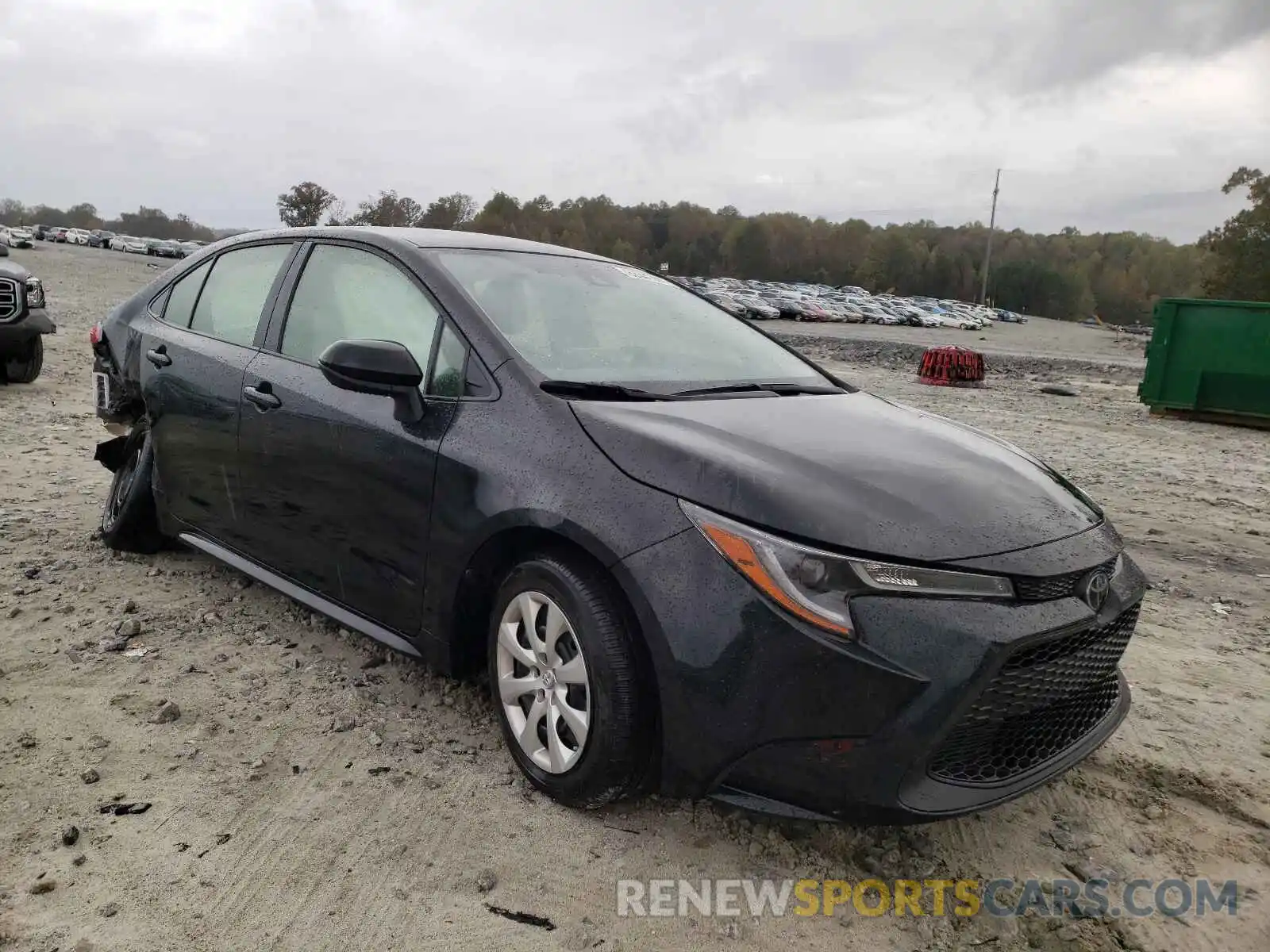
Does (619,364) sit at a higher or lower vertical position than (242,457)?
higher

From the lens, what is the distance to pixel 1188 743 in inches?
128

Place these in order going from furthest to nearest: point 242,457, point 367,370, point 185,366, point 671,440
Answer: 1. point 185,366
2. point 242,457
3. point 367,370
4. point 671,440

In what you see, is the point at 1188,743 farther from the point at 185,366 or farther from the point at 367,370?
the point at 185,366

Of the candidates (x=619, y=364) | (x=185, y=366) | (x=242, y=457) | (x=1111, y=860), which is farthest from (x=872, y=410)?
(x=185, y=366)

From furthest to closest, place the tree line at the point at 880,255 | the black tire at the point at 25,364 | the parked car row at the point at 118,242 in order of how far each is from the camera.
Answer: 1. the tree line at the point at 880,255
2. the parked car row at the point at 118,242
3. the black tire at the point at 25,364

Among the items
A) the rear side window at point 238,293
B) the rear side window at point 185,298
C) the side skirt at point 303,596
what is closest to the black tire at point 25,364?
the rear side window at point 185,298

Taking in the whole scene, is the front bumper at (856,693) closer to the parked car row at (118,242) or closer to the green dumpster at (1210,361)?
the green dumpster at (1210,361)

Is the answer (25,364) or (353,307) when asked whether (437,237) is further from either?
(25,364)

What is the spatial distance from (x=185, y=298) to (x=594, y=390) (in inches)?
97.5

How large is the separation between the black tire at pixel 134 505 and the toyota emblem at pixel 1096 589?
3.78m

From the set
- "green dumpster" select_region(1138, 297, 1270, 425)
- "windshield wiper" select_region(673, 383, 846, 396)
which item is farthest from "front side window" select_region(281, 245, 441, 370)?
"green dumpster" select_region(1138, 297, 1270, 425)

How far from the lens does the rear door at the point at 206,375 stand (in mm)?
3727

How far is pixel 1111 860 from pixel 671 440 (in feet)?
5.43

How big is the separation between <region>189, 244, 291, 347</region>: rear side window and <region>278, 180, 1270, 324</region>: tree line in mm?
106968
